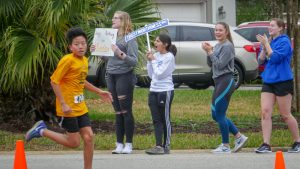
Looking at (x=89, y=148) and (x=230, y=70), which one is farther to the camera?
(x=230, y=70)

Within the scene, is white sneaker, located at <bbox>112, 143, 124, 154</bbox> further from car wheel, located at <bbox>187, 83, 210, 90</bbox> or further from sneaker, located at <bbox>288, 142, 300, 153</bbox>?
car wheel, located at <bbox>187, 83, 210, 90</bbox>

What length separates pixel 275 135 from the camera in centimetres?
1210

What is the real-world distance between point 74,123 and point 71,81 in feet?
1.48

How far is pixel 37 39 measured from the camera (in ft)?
40.0

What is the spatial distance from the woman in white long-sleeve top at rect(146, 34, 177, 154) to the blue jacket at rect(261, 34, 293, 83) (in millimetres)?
1312

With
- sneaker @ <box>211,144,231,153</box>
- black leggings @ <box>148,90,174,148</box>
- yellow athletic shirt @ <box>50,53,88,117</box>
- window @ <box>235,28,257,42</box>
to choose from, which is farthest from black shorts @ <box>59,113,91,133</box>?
window @ <box>235,28,257,42</box>

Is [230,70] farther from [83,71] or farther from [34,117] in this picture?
[34,117]

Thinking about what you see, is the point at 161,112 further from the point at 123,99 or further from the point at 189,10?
the point at 189,10

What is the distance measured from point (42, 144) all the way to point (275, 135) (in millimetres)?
3444

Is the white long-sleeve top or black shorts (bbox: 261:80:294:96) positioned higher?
the white long-sleeve top

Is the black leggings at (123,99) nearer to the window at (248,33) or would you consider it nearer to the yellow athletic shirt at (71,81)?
the yellow athletic shirt at (71,81)

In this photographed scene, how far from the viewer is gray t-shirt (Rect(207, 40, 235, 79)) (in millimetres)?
10797

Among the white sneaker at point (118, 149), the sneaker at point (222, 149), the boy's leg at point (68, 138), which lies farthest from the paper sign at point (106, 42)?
the boy's leg at point (68, 138)

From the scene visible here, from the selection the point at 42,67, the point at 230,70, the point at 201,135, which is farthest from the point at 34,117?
the point at 230,70
